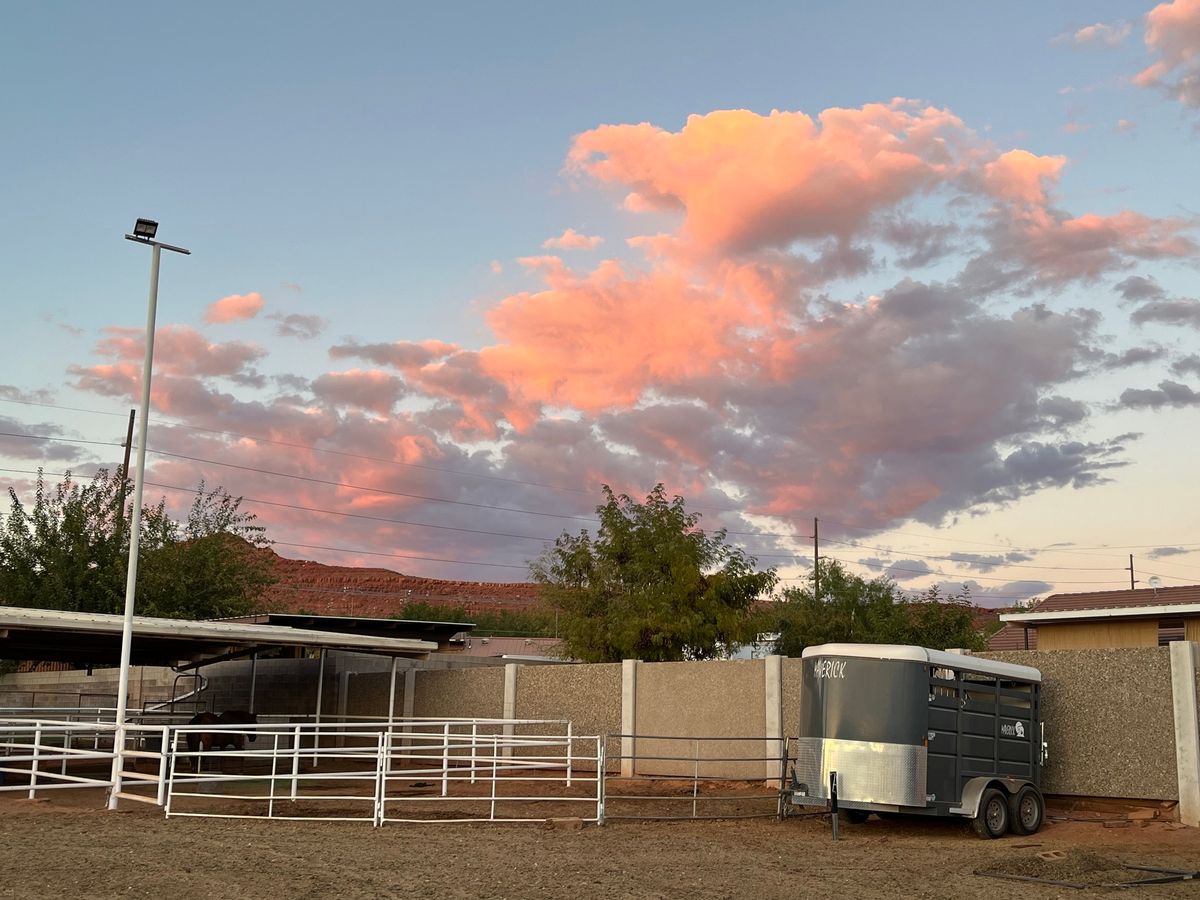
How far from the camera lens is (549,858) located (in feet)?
39.5

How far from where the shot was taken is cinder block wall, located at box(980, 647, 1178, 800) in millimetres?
15641

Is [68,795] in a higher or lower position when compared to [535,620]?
lower

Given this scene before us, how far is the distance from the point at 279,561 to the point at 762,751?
12036cm

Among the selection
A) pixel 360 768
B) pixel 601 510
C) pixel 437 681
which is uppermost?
pixel 601 510

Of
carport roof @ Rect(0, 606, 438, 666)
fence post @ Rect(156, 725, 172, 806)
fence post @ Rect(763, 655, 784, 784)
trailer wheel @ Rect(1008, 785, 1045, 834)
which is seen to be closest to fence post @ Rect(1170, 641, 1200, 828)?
trailer wheel @ Rect(1008, 785, 1045, 834)

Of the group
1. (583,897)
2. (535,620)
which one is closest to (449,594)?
(535,620)

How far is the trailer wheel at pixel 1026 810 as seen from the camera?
14930 mm

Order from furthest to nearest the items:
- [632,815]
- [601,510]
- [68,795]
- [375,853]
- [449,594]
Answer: [449,594], [601,510], [68,795], [632,815], [375,853]

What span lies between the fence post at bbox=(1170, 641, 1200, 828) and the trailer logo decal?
14.0ft

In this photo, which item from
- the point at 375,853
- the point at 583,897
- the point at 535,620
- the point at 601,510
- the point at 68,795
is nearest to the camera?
the point at 583,897

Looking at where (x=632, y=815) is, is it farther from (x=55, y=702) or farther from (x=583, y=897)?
(x=55, y=702)

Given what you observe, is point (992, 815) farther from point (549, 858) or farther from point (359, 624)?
point (359, 624)

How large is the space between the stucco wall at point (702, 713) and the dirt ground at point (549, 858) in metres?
4.43

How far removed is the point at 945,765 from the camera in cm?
1453
